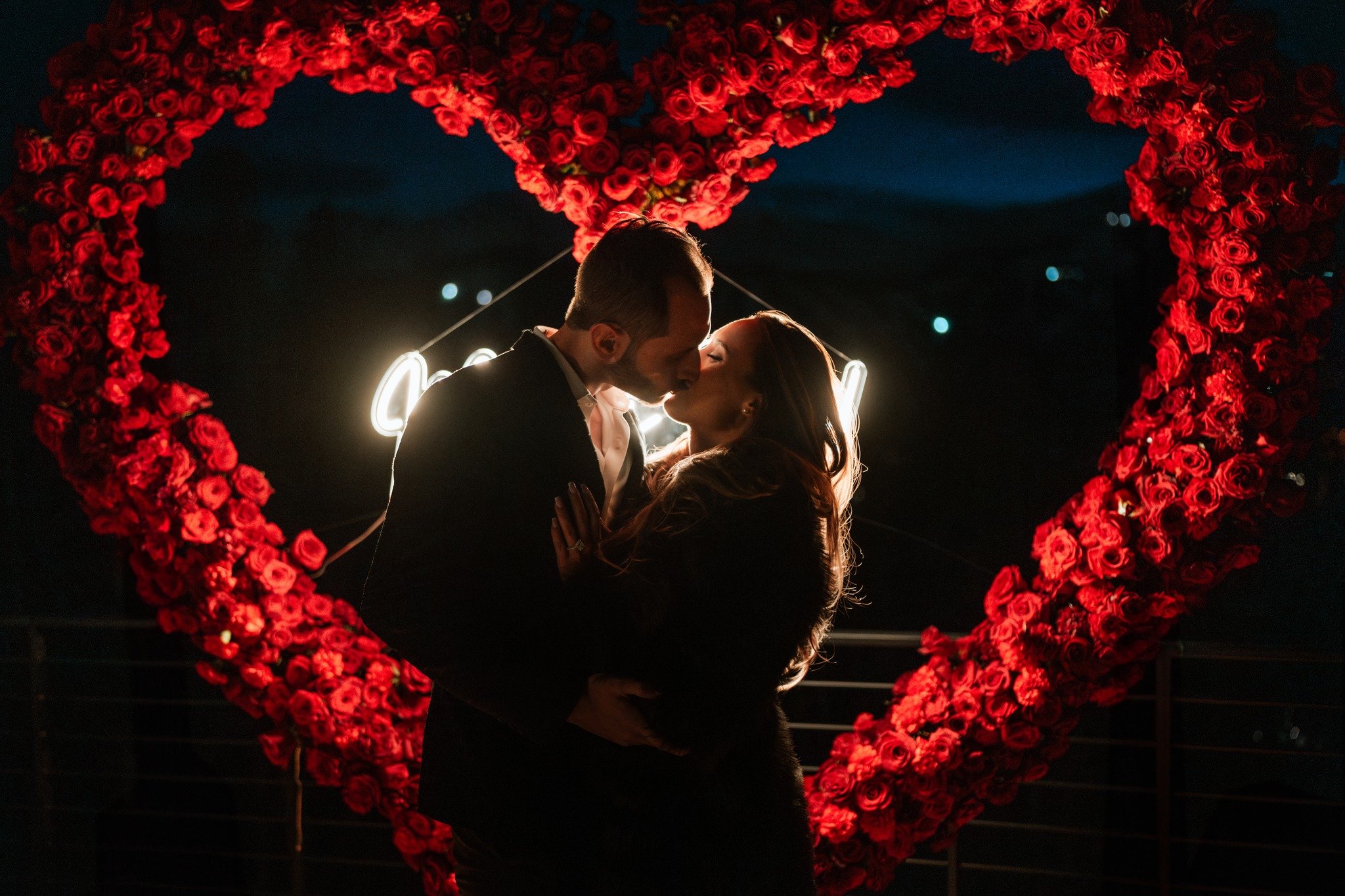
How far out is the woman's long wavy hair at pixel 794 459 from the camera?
5.82ft

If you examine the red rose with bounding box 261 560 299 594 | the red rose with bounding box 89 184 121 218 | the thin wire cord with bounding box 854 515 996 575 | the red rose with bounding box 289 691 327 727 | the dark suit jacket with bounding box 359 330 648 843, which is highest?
the red rose with bounding box 89 184 121 218

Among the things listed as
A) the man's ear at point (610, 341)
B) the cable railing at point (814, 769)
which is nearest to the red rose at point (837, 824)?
the cable railing at point (814, 769)

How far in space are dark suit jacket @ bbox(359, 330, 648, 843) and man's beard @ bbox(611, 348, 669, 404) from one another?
0.12 m

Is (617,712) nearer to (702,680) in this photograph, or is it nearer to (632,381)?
(702,680)

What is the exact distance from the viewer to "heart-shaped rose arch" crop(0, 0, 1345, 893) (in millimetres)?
2400

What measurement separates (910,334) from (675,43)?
9.11 ft

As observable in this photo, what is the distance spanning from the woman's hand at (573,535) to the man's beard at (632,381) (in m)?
0.23

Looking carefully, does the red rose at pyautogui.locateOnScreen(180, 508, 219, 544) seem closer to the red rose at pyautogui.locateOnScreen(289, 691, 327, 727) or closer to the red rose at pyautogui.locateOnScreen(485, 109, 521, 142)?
the red rose at pyautogui.locateOnScreen(289, 691, 327, 727)

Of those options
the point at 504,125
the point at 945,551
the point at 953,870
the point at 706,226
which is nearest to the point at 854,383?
the point at 706,226

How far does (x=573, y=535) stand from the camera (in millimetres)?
1674

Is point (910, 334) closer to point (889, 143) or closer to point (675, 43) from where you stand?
point (889, 143)

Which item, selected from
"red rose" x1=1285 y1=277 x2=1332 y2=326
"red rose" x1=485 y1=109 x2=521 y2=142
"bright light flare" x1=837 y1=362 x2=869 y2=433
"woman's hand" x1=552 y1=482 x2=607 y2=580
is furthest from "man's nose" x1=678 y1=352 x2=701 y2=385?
"red rose" x1=1285 y1=277 x2=1332 y2=326

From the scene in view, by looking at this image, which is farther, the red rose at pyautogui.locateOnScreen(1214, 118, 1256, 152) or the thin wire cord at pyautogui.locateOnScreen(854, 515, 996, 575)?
the thin wire cord at pyautogui.locateOnScreen(854, 515, 996, 575)

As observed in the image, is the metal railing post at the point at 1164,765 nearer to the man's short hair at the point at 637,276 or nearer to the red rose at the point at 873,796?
the red rose at the point at 873,796
